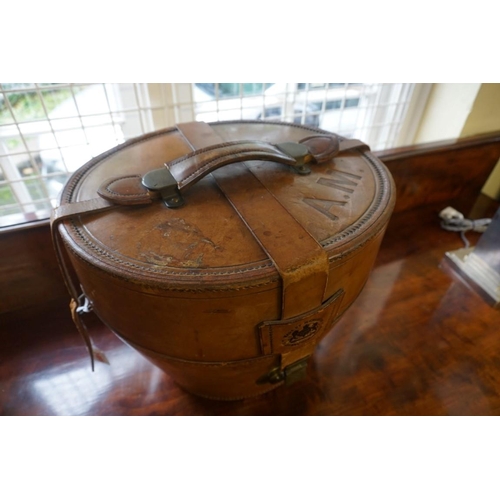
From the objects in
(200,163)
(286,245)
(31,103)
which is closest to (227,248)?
(286,245)

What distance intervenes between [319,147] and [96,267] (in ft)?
2.15

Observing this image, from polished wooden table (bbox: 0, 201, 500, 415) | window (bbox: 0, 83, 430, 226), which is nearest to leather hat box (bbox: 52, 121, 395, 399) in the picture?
polished wooden table (bbox: 0, 201, 500, 415)

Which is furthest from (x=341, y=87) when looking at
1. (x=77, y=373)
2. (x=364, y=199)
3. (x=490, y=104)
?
(x=77, y=373)

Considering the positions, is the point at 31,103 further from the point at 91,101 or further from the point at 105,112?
the point at 105,112

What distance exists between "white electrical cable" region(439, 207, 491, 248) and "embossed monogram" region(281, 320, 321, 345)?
133 cm

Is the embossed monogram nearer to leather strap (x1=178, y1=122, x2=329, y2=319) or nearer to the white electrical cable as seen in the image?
leather strap (x1=178, y1=122, x2=329, y2=319)

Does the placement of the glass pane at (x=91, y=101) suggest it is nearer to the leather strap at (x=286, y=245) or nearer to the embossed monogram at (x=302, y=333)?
the leather strap at (x=286, y=245)

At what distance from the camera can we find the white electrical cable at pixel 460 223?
1.81 metres

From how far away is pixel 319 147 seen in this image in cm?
101

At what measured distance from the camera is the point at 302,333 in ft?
2.68

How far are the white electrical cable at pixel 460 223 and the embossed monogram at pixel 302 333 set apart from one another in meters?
1.33

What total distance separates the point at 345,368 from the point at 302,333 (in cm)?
55

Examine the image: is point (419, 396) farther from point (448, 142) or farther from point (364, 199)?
point (448, 142)
